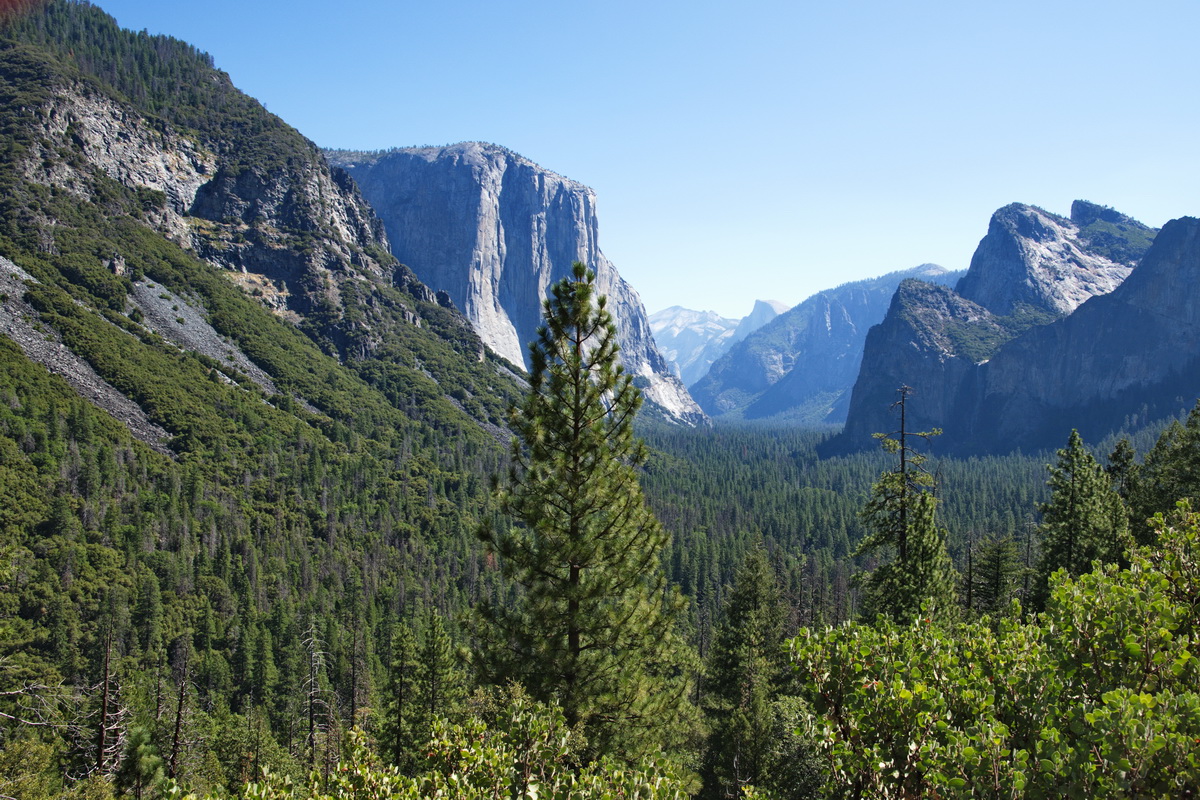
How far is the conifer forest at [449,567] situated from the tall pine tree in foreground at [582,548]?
0.20 ft

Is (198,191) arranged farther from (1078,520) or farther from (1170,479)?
(1170,479)

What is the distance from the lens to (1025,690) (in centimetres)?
568

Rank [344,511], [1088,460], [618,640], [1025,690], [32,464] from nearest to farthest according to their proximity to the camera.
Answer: [1025,690] → [618,640] → [1088,460] → [32,464] → [344,511]

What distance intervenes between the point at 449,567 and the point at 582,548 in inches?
3543

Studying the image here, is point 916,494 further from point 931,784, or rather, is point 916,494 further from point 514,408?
point 931,784

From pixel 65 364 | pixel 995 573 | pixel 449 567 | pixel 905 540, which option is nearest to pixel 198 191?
pixel 65 364

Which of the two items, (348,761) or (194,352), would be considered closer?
(348,761)

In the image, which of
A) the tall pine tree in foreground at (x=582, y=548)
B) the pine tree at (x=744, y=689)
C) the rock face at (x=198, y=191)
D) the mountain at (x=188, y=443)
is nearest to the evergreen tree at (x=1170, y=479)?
the pine tree at (x=744, y=689)

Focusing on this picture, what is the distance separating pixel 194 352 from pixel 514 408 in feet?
485

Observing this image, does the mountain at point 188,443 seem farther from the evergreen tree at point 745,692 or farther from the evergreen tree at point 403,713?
the evergreen tree at point 745,692

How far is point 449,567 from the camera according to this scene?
9681cm

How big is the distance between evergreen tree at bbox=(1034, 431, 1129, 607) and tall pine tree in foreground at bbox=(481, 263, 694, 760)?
2372 centimetres

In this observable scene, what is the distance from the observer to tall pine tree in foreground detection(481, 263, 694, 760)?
1259 centimetres

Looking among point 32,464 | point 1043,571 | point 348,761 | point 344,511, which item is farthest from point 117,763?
point 344,511
